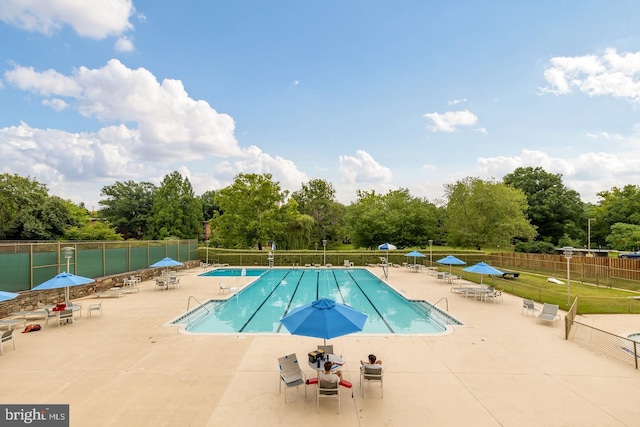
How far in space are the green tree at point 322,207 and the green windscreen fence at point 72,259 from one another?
29940mm

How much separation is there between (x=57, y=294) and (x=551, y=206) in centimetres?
5997

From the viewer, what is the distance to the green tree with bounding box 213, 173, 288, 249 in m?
38.3

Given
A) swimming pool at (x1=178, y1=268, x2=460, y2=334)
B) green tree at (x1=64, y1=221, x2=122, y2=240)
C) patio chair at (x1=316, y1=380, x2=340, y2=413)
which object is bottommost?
swimming pool at (x1=178, y1=268, x2=460, y2=334)

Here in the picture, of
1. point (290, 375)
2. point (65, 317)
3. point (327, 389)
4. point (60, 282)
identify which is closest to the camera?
point (327, 389)

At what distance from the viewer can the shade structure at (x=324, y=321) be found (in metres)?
6.07

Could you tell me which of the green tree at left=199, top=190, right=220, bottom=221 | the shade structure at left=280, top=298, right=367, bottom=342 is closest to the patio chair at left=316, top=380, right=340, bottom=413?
the shade structure at left=280, top=298, right=367, bottom=342

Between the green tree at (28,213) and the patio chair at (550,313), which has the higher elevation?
the green tree at (28,213)

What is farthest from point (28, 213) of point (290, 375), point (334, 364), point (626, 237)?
point (626, 237)

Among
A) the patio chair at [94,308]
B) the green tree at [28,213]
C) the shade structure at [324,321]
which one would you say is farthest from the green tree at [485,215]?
the green tree at [28,213]

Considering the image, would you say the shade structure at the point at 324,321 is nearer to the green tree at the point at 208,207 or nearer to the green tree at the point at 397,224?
the green tree at the point at 397,224

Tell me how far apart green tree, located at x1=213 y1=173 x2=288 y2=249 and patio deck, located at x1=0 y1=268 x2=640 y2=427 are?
87.7 ft

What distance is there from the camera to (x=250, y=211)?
3869 centimetres

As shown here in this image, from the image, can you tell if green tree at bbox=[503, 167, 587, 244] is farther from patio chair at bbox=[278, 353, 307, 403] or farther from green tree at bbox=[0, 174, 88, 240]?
green tree at bbox=[0, 174, 88, 240]

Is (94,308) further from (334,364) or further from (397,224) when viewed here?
(397,224)
